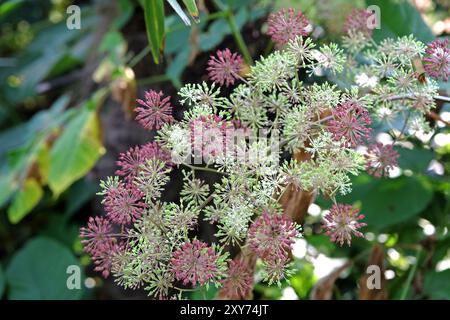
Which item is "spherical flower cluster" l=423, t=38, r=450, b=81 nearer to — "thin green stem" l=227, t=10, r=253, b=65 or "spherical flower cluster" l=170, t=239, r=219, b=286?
"spherical flower cluster" l=170, t=239, r=219, b=286

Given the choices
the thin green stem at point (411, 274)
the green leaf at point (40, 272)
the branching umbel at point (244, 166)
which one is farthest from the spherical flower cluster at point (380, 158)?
the green leaf at point (40, 272)

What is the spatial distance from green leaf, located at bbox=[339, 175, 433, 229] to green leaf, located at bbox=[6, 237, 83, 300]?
0.47m

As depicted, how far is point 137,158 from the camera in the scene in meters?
0.48

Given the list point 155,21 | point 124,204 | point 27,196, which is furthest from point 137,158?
point 27,196

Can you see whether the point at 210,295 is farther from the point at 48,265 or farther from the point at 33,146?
the point at 33,146

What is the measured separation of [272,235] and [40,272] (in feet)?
2.35

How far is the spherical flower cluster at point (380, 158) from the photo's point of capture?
0.55 meters

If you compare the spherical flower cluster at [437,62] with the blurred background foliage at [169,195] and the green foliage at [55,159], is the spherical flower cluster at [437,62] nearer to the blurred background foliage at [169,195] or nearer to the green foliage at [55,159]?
the blurred background foliage at [169,195]

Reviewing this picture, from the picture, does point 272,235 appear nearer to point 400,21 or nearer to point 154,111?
point 154,111

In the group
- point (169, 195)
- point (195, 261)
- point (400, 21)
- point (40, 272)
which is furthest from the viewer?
point (40, 272)

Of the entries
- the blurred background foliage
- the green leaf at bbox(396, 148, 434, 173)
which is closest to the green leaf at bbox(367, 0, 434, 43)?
the blurred background foliage

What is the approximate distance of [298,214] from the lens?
1.79 ft

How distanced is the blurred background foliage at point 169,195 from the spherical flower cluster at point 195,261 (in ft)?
0.39

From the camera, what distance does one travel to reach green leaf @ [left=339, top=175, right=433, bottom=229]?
0.94 m
